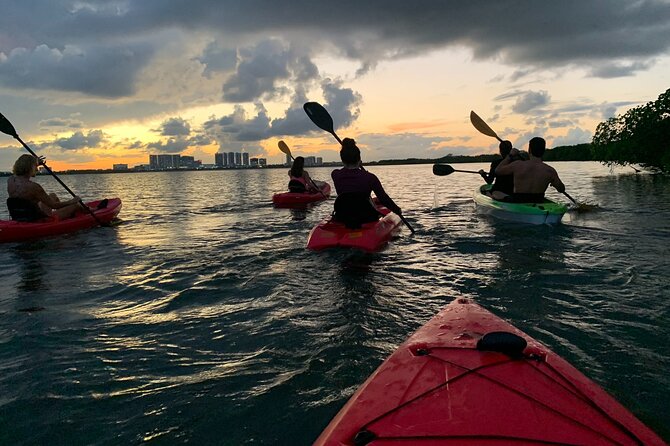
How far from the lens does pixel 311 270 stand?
7.08 metres

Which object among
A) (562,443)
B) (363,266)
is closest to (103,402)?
(562,443)

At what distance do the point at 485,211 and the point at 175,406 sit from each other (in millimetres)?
11334

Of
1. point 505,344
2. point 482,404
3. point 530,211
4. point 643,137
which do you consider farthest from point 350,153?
point 643,137

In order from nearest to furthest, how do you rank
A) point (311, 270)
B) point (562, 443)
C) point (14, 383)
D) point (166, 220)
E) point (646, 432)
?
point (562, 443) → point (646, 432) → point (14, 383) → point (311, 270) → point (166, 220)

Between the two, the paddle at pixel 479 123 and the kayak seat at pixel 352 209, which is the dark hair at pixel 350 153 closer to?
the kayak seat at pixel 352 209

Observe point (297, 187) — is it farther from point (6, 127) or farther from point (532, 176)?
point (532, 176)

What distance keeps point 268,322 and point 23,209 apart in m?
9.72

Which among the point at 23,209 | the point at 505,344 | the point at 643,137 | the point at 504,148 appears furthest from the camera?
the point at 643,137

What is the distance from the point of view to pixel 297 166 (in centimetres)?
1755

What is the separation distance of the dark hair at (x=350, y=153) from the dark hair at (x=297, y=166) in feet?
32.3

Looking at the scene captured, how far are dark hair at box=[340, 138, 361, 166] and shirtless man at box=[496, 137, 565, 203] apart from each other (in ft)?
14.5

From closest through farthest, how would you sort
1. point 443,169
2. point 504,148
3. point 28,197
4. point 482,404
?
point 482,404 < point 28,197 < point 504,148 < point 443,169

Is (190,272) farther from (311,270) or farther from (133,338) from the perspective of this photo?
(133,338)

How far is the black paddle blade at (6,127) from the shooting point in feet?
41.2
